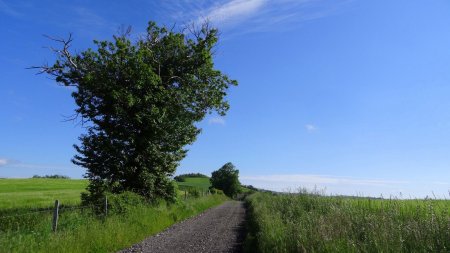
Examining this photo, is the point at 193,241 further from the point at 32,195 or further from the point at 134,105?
the point at 32,195

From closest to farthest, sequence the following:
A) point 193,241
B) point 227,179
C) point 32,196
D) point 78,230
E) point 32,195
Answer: point 78,230, point 193,241, point 32,196, point 32,195, point 227,179

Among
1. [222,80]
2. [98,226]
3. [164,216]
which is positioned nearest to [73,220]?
[98,226]

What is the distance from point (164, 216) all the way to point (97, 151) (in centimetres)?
714

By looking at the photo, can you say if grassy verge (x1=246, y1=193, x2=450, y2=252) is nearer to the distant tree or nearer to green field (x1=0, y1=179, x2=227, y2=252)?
green field (x1=0, y1=179, x2=227, y2=252)

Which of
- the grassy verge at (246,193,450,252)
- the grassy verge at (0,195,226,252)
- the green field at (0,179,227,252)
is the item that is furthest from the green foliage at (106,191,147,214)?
the grassy verge at (246,193,450,252)

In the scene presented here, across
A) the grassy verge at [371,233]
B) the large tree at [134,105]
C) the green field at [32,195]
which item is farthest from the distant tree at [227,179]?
the grassy verge at [371,233]

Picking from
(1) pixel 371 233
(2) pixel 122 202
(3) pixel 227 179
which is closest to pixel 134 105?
(2) pixel 122 202

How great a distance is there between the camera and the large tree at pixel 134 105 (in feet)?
84.9

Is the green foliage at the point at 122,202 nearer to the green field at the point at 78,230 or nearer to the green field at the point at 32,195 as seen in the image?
the green field at the point at 78,230

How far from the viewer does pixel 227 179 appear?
115375mm

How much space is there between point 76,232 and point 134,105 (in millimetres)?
13706

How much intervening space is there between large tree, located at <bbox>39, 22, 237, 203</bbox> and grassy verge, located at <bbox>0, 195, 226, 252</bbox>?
23.3ft

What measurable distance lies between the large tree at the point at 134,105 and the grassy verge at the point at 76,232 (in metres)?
7.11

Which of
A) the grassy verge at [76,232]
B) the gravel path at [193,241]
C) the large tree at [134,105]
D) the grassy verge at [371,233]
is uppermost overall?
the large tree at [134,105]
